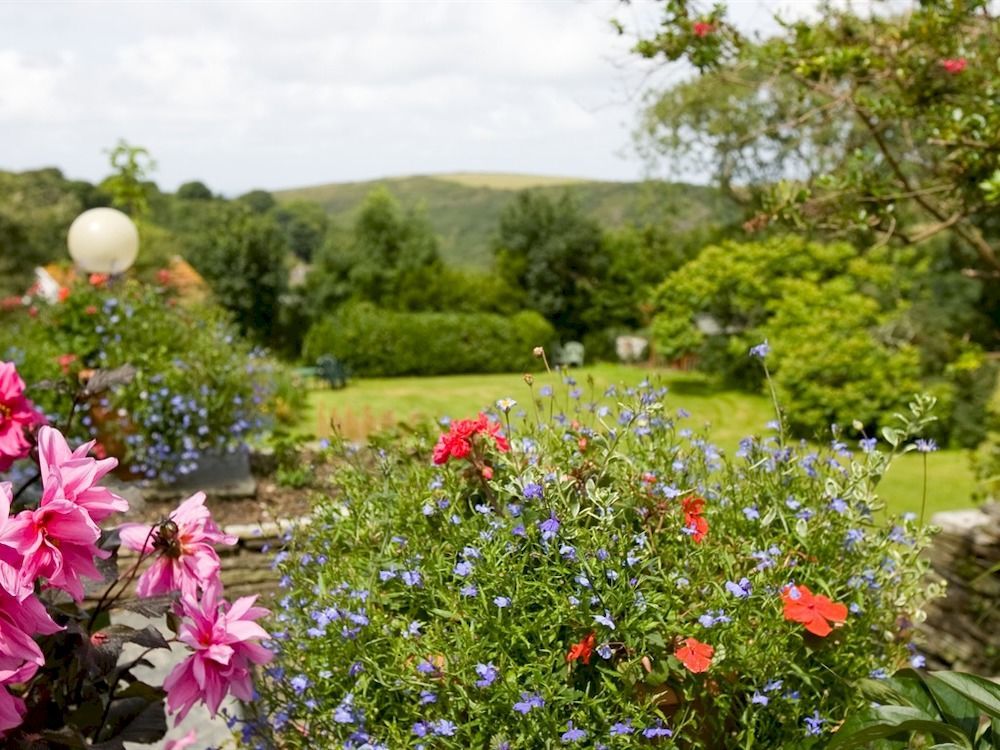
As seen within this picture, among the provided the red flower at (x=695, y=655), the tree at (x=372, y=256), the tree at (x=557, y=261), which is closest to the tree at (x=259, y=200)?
the tree at (x=372, y=256)

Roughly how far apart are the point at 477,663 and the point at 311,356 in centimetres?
1900

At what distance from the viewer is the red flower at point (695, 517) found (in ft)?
7.02

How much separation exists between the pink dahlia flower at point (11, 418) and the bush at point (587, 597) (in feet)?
2.32

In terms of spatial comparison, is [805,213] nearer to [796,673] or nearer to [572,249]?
[796,673]

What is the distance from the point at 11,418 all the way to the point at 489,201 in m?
76.1

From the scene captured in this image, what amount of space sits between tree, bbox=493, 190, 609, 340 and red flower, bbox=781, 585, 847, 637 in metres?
21.1

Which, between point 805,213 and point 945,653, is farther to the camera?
point 945,653

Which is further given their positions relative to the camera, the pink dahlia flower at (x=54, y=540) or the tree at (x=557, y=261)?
the tree at (x=557, y=261)

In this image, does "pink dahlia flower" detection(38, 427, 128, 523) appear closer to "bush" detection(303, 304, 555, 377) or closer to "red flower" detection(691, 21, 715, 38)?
"red flower" detection(691, 21, 715, 38)

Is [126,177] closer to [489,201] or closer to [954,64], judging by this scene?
[954,64]

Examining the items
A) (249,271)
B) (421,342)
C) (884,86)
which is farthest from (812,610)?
(249,271)

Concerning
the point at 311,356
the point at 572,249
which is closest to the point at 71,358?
the point at 311,356

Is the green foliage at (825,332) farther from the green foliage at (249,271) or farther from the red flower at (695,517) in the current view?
the green foliage at (249,271)

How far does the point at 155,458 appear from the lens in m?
6.15
